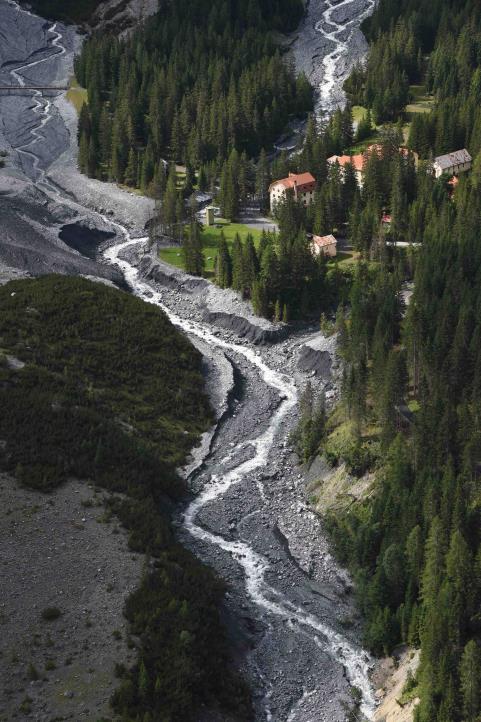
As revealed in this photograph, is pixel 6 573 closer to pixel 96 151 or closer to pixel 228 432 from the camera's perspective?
pixel 228 432

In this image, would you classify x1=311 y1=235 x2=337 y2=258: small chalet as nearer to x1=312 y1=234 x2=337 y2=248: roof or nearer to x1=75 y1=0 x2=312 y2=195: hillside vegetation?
x1=312 y1=234 x2=337 y2=248: roof

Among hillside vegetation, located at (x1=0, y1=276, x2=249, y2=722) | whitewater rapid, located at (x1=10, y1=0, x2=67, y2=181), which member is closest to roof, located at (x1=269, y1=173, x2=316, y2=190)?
hillside vegetation, located at (x1=0, y1=276, x2=249, y2=722)

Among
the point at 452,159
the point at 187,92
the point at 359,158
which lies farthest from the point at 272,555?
the point at 187,92

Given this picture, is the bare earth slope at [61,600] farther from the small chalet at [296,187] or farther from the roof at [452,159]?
the roof at [452,159]

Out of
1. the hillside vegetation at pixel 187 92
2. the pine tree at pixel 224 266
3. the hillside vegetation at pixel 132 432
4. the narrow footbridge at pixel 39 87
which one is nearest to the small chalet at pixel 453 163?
the pine tree at pixel 224 266

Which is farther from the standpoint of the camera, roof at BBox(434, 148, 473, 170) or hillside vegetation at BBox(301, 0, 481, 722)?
roof at BBox(434, 148, 473, 170)

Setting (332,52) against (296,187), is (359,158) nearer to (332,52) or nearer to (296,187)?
(296,187)
